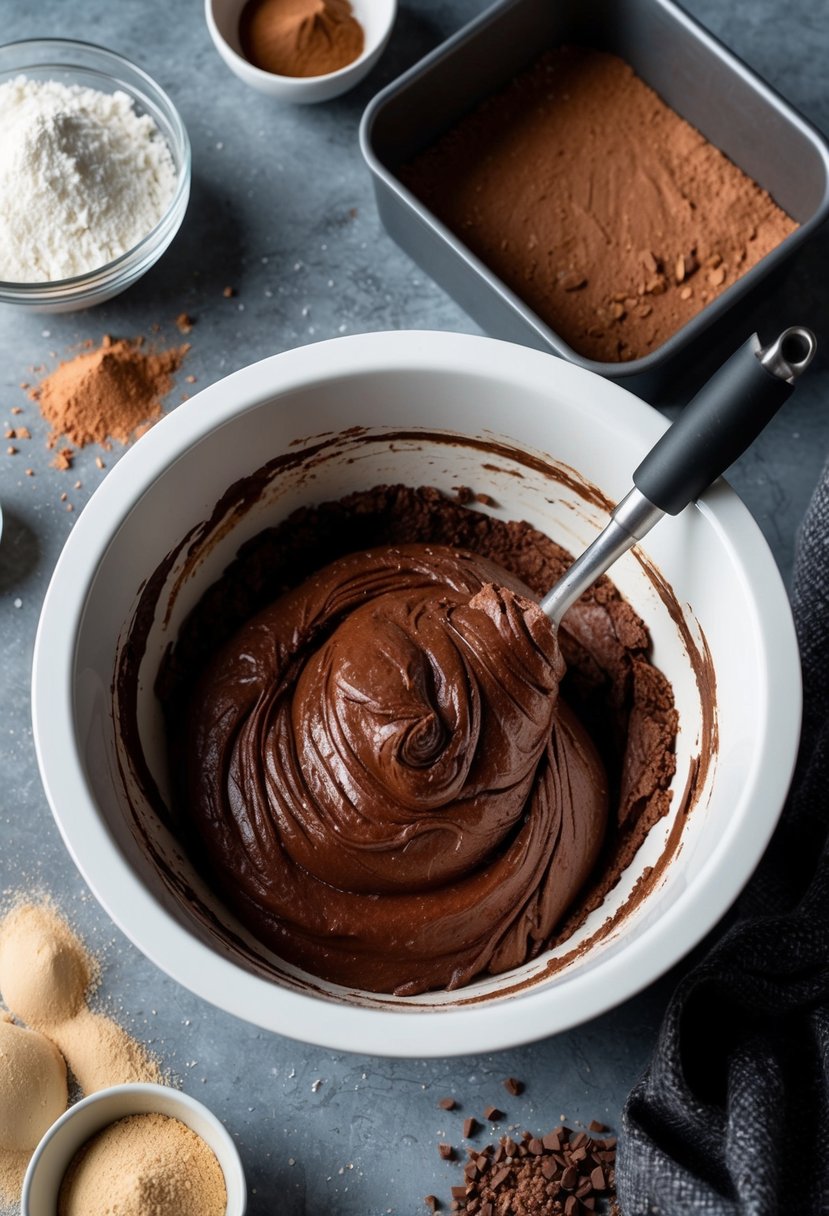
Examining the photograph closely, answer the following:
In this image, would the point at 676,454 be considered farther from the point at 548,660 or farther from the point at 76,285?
the point at 76,285

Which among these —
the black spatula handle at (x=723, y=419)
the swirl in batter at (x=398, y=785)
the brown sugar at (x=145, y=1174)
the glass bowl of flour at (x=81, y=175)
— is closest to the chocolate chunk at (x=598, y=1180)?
the swirl in batter at (x=398, y=785)

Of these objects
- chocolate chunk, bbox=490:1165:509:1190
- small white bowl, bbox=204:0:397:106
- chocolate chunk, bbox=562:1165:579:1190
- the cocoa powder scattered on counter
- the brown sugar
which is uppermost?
small white bowl, bbox=204:0:397:106

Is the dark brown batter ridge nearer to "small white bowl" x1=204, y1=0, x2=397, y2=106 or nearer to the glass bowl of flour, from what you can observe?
the glass bowl of flour

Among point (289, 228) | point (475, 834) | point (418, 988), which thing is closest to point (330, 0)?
point (289, 228)

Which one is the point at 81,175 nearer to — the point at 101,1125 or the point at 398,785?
the point at 398,785

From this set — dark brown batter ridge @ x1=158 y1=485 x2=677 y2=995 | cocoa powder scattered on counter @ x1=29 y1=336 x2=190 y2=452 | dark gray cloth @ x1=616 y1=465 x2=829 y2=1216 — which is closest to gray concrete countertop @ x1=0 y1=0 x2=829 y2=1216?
cocoa powder scattered on counter @ x1=29 y1=336 x2=190 y2=452
